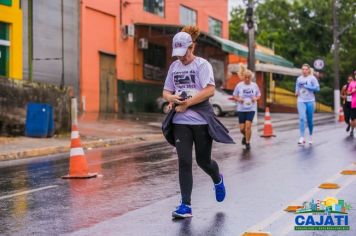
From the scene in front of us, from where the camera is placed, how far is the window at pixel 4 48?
17844 millimetres

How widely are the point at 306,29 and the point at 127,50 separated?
2739cm

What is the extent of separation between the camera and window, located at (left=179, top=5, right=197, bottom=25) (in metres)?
36.8

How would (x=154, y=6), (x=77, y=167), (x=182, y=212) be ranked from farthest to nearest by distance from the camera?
1. (x=154, y=6)
2. (x=77, y=167)
3. (x=182, y=212)

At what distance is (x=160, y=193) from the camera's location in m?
8.05

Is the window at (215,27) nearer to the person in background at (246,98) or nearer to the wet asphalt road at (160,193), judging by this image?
the person in background at (246,98)

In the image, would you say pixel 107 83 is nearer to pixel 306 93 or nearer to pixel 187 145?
pixel 306 93

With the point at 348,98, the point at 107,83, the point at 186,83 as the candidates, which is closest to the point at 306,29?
the point at 107,83

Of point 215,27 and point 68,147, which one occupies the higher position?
point 215,27

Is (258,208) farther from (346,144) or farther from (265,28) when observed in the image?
(265,28)

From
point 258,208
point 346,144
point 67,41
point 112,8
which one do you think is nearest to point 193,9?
point 112,8

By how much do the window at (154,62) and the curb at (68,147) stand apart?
1490 centimetres

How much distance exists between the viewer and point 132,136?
17.9 metres

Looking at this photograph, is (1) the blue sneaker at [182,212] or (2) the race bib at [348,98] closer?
(1) the blue sneaker at [182,212]

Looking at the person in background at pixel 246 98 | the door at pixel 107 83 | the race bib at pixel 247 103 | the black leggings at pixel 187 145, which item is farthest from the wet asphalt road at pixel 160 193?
the door at pixel 107 83
